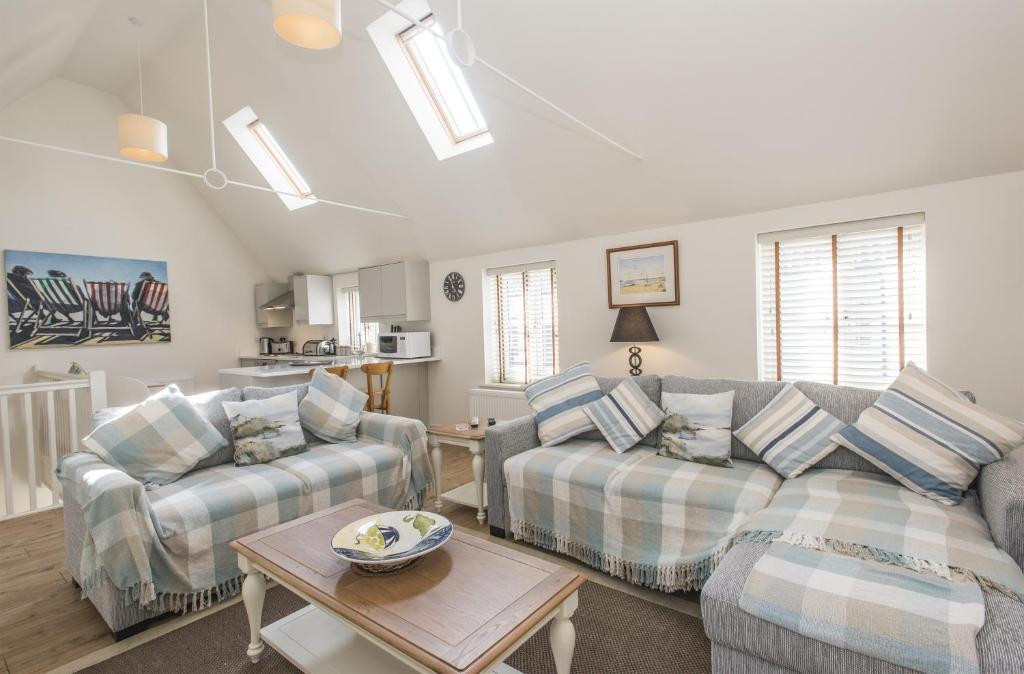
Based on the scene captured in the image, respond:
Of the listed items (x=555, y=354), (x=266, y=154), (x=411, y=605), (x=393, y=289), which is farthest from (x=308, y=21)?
(x=266, y=154)

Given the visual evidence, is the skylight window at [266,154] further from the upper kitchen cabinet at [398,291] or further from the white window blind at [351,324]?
the white window blind at [351,324]

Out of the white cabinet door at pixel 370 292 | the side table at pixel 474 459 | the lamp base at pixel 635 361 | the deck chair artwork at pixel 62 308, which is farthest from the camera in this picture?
the white cabinet door at pixel 370 292

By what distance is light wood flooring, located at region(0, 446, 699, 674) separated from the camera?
203cm

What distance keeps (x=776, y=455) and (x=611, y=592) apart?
42.1 inches

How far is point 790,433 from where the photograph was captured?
8.29 feet

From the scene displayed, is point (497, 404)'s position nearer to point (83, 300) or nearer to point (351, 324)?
point (351, 324)

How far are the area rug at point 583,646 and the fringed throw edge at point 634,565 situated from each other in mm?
113

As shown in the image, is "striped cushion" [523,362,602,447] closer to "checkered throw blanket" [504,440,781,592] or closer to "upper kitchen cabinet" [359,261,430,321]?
"checkered throw blanket" [504,440,781,592]

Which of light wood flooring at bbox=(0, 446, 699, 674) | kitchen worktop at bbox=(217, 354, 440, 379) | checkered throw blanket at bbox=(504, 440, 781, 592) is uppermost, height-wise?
kitchen worktop at bbox=(217, 354, 440, 379)

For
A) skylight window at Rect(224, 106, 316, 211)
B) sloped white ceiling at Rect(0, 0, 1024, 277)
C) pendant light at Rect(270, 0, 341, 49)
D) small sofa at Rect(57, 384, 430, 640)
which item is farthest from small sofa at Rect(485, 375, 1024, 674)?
skylight window at Rect(224, 106, 316, 211)

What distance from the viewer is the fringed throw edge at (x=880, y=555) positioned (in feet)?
4.71

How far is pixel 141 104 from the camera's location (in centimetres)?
561

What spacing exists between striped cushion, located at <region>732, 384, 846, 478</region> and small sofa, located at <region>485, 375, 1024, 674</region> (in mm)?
78

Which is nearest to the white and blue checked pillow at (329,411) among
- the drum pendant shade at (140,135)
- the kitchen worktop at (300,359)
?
the kitchen worktop at (300,359)
